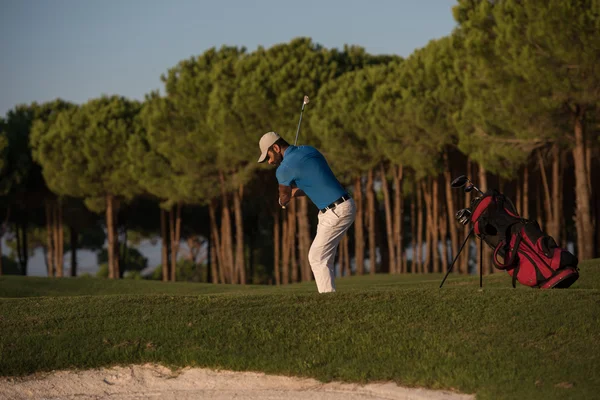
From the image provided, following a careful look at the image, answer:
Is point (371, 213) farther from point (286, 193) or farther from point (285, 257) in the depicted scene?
point (286, 193)

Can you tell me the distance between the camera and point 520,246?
12.0m

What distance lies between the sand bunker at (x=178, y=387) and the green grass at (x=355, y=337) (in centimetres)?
14

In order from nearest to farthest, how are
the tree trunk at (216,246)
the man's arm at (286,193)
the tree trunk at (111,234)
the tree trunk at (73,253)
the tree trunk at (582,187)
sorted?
1. the man's arm at (286,193)
2. the tree trunk at (582,187)
3. the tree trunk at (216,246)
4. the tree trunk at (111,234)
5. the tree trunk at (73,253)

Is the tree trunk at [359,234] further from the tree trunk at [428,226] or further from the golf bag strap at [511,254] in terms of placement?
the golf bag strap at [511,254]

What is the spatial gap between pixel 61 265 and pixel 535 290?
43543mm

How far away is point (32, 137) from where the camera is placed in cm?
5000

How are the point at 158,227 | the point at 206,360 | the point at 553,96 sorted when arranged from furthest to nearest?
the point at 158,227, the point at 553,96, the point at 206,360

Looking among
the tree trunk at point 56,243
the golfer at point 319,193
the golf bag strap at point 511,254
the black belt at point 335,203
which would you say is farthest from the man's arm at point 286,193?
the tree trunk at point 56,243

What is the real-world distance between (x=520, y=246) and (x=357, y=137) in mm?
28269

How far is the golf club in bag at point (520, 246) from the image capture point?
1190cm

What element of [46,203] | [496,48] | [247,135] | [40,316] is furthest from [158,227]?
[40,316]

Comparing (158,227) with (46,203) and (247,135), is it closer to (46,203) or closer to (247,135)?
(46,203)

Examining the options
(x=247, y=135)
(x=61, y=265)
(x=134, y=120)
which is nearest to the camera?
(x=247, y=135)

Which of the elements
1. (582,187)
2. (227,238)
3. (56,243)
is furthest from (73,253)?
(582,187)
